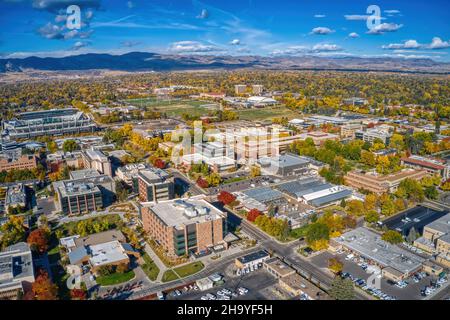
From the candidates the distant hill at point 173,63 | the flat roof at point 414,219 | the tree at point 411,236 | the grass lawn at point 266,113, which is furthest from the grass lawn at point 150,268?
the distant hill at point 173,63

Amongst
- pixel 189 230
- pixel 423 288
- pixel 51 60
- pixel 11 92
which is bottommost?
pixel 423 288

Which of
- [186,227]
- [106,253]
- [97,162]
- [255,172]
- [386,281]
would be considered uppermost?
[97,162]

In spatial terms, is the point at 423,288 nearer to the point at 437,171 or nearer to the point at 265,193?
the point at 265,193

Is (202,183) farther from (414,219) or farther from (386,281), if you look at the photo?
(386,281)

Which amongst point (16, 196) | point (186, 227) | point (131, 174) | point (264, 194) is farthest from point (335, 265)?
point (16, 196)

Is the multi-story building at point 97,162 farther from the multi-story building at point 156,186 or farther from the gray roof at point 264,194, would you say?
the gray roof at point 264,194

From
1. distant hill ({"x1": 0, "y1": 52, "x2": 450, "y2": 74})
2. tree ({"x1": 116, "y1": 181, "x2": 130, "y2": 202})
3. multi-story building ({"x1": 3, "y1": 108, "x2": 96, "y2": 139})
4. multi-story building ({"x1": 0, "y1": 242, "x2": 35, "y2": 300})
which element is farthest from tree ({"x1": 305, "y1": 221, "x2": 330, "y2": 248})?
distant hill ({"x1": 0, "y1": 52, "x2": 450, "y2": 74})

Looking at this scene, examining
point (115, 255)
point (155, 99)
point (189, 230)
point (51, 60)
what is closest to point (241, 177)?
point (189, 230)
